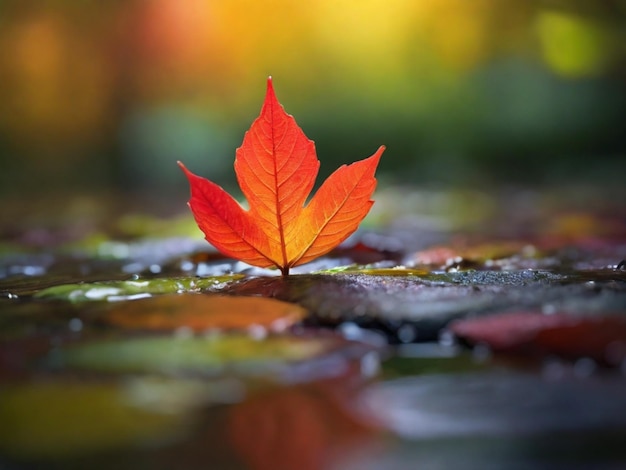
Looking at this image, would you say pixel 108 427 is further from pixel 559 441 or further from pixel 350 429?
pixel 559 441

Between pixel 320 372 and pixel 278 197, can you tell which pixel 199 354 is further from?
pixel 278 197

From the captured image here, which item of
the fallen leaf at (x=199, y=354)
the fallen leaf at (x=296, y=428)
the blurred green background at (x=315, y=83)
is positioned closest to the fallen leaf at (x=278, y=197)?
the fallen leaf at (x=199, y=354)

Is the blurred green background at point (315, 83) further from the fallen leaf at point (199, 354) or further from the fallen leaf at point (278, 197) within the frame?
the fallen leaf at point (199, 354)

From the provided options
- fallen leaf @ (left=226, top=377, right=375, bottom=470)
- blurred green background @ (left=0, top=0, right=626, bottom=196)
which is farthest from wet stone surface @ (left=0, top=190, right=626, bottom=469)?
blurred green background @ (left=0, top=0, right=626, bottom=196)

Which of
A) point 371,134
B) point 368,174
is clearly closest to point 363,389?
point 368,174

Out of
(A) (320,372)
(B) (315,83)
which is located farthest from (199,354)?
(B) (315,83)

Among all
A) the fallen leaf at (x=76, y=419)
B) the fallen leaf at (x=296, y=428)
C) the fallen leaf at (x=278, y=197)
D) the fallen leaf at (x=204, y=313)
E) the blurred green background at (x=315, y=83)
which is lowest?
the fallen leaf at (x=296, y=428)
